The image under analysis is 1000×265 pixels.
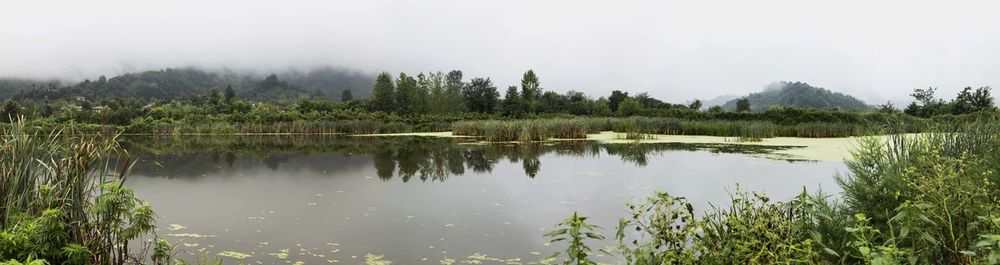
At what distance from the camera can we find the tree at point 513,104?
5862cm

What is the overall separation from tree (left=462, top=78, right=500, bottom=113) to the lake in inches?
1899

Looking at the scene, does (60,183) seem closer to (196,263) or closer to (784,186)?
(196,263)

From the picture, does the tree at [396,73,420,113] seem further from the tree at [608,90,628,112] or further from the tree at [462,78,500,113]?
the tree at [608,90,628,112]

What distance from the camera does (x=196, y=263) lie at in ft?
17.5

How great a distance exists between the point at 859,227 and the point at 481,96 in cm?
6368

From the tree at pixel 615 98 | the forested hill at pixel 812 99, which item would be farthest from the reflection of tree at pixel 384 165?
the forested hill at pixel 812 99

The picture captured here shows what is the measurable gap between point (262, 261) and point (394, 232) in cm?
164

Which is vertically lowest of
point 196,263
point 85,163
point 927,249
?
point 196,263

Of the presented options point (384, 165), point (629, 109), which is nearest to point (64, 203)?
point (384, 165)

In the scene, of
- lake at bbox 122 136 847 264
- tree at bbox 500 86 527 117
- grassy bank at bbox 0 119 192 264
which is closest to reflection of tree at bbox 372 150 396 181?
lake at bbox 122 136 847 264

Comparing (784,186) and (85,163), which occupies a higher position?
(85,163)

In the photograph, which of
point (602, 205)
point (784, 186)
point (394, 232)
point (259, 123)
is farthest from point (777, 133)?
point (259, 123)

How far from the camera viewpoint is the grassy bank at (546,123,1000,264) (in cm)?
276

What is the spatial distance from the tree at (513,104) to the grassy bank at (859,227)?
2025 inches
